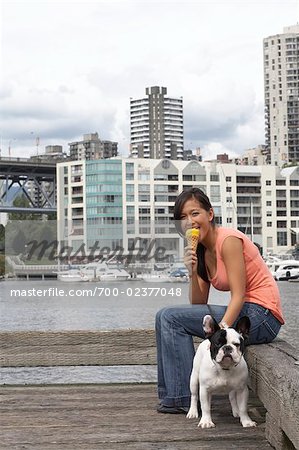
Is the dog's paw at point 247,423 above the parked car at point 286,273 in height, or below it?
above

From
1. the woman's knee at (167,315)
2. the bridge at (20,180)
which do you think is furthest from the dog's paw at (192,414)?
the bridge at (20,180)

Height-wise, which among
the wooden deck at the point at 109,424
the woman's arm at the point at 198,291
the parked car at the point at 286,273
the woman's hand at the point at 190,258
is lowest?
the parked car at the point at 286,273

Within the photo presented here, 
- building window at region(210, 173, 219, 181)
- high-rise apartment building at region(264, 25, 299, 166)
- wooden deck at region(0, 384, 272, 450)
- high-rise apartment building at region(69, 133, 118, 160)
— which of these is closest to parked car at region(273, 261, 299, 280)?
building window at region(210, 173, 219, 181)

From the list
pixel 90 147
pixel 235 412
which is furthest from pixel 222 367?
pixel 90 147

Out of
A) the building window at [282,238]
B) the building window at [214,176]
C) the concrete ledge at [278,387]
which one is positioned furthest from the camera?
the building window at [282,238]

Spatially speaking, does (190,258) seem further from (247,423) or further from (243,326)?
(247,423)

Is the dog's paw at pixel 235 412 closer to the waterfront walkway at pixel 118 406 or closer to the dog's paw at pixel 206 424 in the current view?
the waterfront walkway at pixel 118 406

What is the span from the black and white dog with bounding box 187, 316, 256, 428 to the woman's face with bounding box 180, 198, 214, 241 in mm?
531

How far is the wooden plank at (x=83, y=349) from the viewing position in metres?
4.94

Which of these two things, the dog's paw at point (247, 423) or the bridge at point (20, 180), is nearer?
the dog's paw at point (247, 423)

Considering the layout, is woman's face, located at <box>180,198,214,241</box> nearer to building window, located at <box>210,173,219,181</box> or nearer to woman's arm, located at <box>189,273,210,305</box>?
woman's arm, located at <box>189,273,210,305</box>

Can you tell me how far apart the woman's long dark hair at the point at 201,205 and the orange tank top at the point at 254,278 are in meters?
0.13

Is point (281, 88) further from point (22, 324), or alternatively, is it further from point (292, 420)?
point (292, 420)

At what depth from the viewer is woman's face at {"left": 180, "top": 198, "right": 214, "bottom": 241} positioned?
4.03 meters
